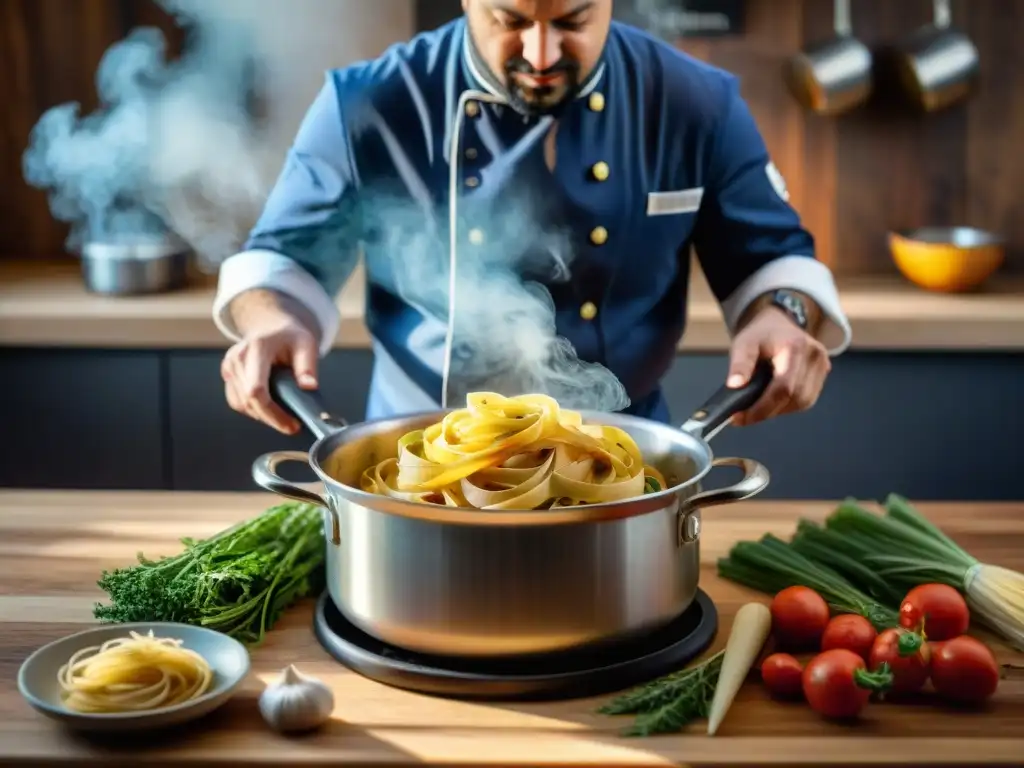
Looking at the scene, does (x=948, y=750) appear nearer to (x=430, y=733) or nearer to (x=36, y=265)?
(x=430, y=733)

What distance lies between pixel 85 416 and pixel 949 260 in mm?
2053

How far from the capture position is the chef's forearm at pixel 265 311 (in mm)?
1884

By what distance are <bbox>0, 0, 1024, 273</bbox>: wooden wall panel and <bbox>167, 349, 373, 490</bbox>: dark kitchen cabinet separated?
1018 mm

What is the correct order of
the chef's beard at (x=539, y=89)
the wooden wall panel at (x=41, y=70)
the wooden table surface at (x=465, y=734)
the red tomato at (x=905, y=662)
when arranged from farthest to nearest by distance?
the wooden wall panel at (x=41, y=70)
the chef's beard at (x=539, y=89)
the red tomato at (x=905, y=662)
the wooden table surface at (x=465, y=734)

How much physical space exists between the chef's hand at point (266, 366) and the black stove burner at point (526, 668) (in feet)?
1.32

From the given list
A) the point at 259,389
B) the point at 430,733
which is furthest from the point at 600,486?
the point at 259,389

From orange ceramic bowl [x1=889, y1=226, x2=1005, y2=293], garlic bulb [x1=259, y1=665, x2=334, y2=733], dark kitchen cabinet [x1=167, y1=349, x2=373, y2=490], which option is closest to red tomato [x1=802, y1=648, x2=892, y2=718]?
garlic bulb [x1=259, y1=665, x2=334, y2=733]

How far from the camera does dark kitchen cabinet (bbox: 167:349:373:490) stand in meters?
2.95

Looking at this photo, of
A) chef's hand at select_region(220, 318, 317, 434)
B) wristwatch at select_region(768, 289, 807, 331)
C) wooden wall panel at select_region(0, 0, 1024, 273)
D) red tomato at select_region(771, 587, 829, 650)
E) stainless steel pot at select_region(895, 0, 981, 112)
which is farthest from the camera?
wooden wall panel at select_region(0, 0, 1024, 273)

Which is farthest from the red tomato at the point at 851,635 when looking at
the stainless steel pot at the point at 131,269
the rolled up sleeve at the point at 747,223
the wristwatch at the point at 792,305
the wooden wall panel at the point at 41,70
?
the wooden wall panel at the point at 41,70

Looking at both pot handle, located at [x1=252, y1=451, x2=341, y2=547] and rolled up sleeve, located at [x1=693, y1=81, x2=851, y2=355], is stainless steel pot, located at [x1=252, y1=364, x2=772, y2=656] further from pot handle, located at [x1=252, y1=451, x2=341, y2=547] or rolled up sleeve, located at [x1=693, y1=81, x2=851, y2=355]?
rolled up sleeve, located at [x1=693, y1=81, x2=851, y2=355]

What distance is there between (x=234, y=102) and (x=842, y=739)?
9.00 feet

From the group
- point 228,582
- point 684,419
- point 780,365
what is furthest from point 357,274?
point 228,582

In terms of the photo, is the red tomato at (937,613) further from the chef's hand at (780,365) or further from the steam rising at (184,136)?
the steam rising at (184,136)
